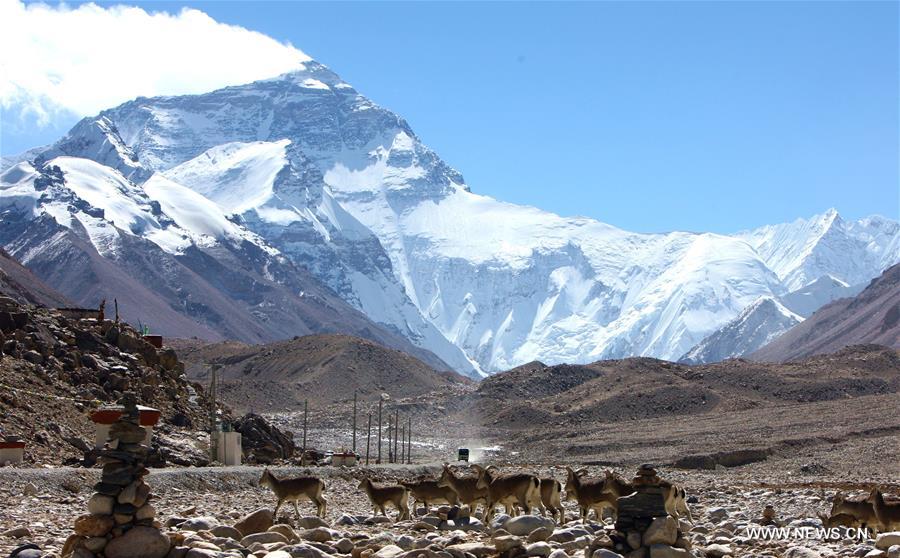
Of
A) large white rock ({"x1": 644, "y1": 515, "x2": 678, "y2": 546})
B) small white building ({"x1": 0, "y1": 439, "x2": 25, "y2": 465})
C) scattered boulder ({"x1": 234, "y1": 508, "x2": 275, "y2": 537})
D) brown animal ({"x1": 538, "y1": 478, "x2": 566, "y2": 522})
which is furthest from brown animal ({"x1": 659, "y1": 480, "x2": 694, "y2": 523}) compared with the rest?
small white building ({"x1": 0, "y1": 439, "x2": 25, "y2": 465})

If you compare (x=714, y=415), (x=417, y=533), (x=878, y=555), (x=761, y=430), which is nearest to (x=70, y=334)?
(x=417, y=533)

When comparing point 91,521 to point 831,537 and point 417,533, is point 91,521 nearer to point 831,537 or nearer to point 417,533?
point 417,533

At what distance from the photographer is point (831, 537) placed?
97.2ft

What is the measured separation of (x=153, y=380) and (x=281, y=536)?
37068 mm

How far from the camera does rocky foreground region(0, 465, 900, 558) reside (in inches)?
890

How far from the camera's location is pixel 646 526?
2136cm

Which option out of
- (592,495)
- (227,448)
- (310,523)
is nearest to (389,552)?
(310,523)

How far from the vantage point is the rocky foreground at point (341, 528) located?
74.1ft

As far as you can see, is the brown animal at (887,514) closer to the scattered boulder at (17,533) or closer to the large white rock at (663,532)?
the large white rock at (663,532)

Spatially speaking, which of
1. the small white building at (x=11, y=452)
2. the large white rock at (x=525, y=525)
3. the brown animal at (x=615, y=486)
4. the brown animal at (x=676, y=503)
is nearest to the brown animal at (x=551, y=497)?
the brown animal at (x=615, y=486)

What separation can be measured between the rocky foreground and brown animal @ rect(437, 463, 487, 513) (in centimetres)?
56

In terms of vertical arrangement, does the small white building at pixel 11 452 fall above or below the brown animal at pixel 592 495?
above

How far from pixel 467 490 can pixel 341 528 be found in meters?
4.02

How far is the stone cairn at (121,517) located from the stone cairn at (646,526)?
23.2 ft
